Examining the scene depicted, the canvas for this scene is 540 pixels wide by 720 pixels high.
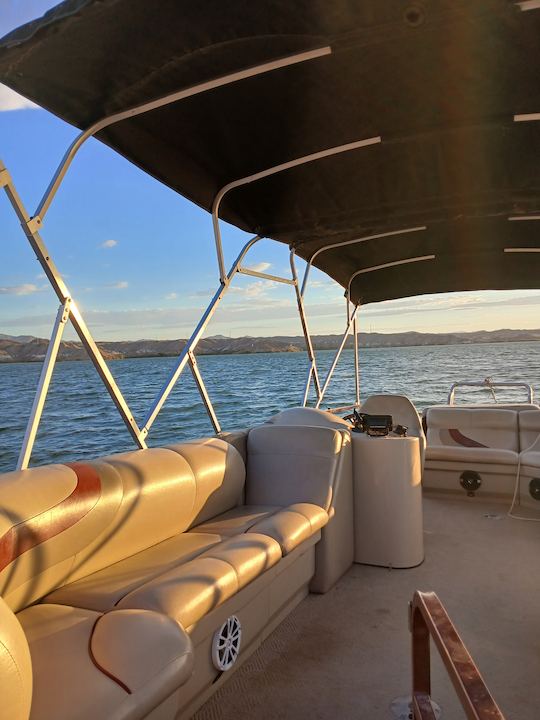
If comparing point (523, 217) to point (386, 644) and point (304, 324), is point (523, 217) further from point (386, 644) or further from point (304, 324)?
point (386, 644)

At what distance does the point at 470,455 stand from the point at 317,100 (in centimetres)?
312

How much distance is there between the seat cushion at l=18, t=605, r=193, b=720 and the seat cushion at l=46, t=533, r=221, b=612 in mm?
165

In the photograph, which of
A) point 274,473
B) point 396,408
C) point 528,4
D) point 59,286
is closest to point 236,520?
point 274,473

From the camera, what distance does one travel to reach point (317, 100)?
7.98ft

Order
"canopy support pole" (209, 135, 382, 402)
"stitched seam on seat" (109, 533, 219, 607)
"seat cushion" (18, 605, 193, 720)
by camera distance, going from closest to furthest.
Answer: "seat cushion" (18, 605, 193, 720) → "stitched seam on seat" (109, 533, 219, 607) → "canopy support pole" (209, 135, 382, 402)

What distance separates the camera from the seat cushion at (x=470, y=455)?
436 cm

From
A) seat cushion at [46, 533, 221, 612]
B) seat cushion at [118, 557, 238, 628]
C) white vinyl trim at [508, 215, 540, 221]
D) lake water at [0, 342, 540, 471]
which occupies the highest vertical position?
white vinyl trim at [508, 215, 540, 221]

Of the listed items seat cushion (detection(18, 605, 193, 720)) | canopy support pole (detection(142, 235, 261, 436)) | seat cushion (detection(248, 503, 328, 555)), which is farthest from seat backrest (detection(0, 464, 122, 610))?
canopy support pole (detection(142, 235, 261, 436))

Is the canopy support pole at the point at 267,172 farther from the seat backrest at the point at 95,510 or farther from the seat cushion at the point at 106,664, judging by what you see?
the seat cushion at the point at 106,664

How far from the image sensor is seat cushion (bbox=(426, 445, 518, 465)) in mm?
4359

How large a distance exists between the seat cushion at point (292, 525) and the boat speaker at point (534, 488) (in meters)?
2.17

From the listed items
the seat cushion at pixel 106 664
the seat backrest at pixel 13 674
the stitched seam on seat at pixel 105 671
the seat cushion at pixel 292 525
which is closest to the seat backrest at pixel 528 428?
the seat cushion at pixel 292 525

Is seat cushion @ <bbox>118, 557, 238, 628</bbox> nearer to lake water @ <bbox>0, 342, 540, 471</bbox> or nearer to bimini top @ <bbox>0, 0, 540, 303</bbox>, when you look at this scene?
bimini top @ <bbox>0, 0, 540, 303</bbox>

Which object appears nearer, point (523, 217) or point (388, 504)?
point (388, 504)
